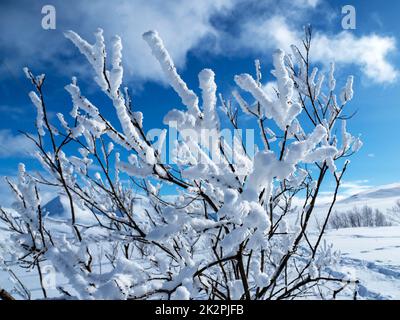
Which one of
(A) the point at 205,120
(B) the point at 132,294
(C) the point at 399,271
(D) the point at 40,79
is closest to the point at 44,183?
(D) the point at 40,79

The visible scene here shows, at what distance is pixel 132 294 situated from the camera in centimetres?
117

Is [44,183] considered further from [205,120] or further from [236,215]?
[236,215]

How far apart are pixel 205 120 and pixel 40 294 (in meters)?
9.33

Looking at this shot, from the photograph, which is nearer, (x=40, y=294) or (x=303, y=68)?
(x=303, y=68)

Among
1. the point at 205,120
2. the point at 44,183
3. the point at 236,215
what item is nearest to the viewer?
the point at 236,215

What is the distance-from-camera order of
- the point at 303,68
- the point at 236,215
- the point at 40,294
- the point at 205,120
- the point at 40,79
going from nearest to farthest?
the point at 236,215 < the point at 205,120 < the point at 40,79 < the point at 303,68 < the point at 40,294

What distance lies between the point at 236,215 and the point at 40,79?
4.70 ft
